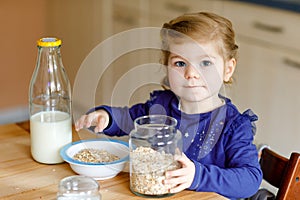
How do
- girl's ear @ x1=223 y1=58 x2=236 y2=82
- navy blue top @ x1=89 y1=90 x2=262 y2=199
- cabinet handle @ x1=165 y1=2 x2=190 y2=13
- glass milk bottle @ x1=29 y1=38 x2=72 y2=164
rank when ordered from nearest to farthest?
1. navy blue top @ x1=89 y1=90 x2=262 y2=199
2. glass milk bottle @ x1=29 y1=38 x2=72 y2=164
3. girl's ear @ x1=223 y1=58 x2=236 y2=82
4. cabinet handle @ x1=165 y1=2 x2=190 y2=13

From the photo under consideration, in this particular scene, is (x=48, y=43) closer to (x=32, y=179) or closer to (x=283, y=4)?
(x=32, y=179)

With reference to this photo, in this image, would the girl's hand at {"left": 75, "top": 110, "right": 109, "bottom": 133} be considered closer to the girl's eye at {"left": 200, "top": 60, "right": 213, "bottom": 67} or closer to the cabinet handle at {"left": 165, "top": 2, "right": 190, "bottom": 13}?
the girl's eye at {"left": 200, "top": 60, "right": 213, "bottom": 67}

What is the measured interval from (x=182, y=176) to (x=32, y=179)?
35 centimetres

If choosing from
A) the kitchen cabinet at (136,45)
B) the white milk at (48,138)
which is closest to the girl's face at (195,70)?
the white milk at (48,138)

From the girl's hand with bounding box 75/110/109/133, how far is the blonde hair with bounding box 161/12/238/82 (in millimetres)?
228

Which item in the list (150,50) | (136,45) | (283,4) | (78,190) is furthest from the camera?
(136,45)

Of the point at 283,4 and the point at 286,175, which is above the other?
the point at 283,4

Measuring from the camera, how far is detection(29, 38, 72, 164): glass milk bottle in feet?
4.44

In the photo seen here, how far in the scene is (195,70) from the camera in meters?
1.36

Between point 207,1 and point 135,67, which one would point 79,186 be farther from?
point 135,67

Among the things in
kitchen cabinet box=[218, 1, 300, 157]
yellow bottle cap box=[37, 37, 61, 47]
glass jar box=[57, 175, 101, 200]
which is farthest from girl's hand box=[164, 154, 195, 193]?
kitchen cabinet box=[218, 1, 300, 157]

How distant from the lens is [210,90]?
1.40 m

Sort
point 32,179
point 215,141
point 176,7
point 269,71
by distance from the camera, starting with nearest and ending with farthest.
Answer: point 32,179 < point 215,141 < point 269,71 < point 176,7

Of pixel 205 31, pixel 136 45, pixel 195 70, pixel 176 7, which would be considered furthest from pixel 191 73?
pixel 136 45
